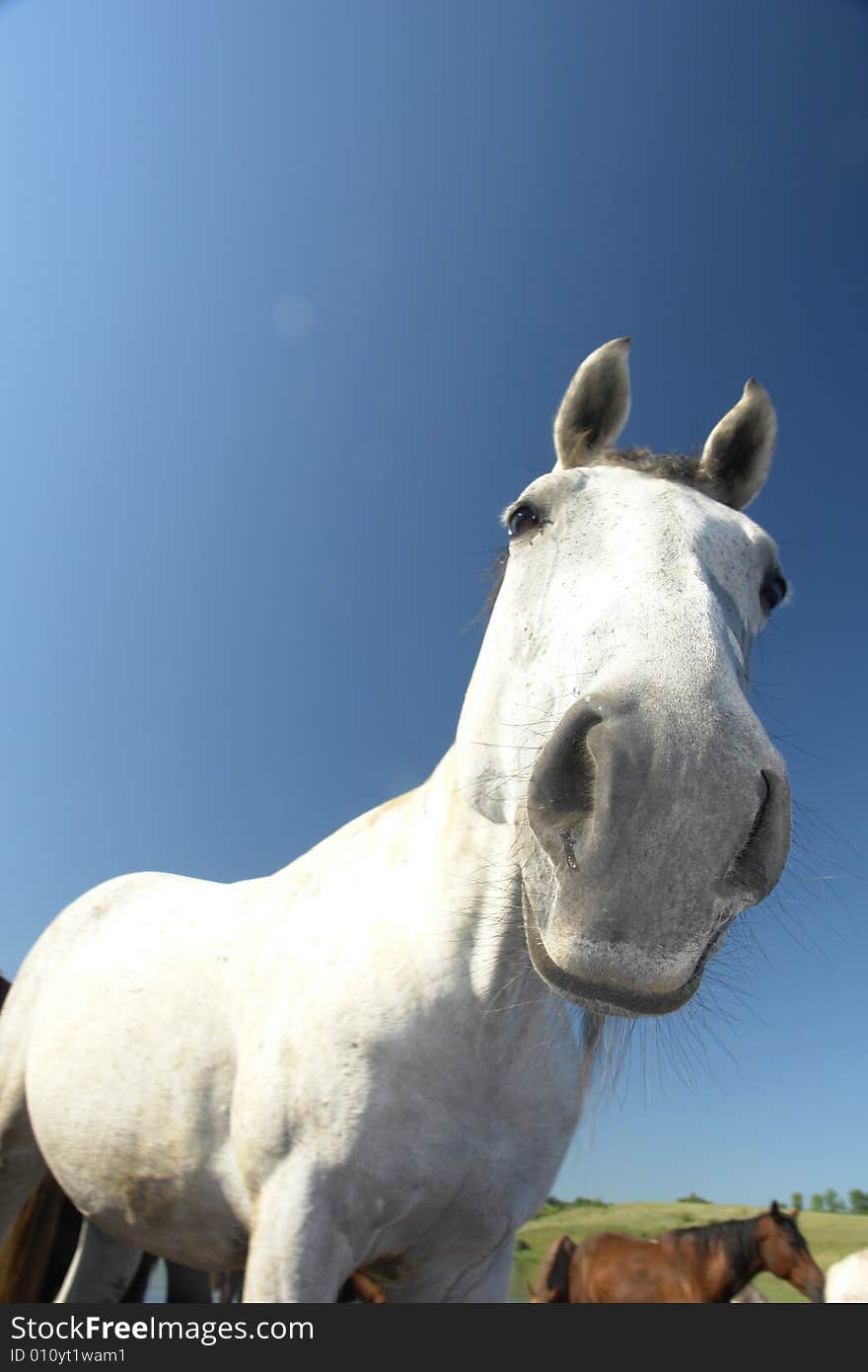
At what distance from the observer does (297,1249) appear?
139cm

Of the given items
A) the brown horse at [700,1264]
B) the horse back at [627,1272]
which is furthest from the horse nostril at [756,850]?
the brown horse at [700,1264]

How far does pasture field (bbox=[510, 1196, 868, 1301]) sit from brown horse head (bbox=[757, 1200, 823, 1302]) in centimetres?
59

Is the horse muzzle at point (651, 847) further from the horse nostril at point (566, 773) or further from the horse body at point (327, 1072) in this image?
the horse body at point (327, 1072)

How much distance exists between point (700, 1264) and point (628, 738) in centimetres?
885

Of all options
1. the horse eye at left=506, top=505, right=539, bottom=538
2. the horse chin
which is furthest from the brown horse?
the horse eye at left=506, top=505, right=539, bottom=538

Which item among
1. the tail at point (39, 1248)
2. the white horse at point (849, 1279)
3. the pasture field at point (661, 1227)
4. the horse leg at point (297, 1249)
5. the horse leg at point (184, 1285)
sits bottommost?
the pasture field at point (661, 1227)

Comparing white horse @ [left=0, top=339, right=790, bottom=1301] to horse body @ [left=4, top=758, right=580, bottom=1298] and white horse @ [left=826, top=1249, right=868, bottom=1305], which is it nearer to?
horse body @ [left=4, top=758, right=580, bottom=1298]

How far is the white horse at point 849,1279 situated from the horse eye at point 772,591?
6.38 m

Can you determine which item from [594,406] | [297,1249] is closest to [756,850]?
[297,1249]

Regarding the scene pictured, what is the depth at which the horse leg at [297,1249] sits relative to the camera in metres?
1.38

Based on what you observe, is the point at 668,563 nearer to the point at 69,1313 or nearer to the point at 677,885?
the point at 677,885

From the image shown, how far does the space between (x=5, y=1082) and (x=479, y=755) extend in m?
2.33

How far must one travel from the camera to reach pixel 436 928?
1.64 meters

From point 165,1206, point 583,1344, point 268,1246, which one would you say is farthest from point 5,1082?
point 583,1344
